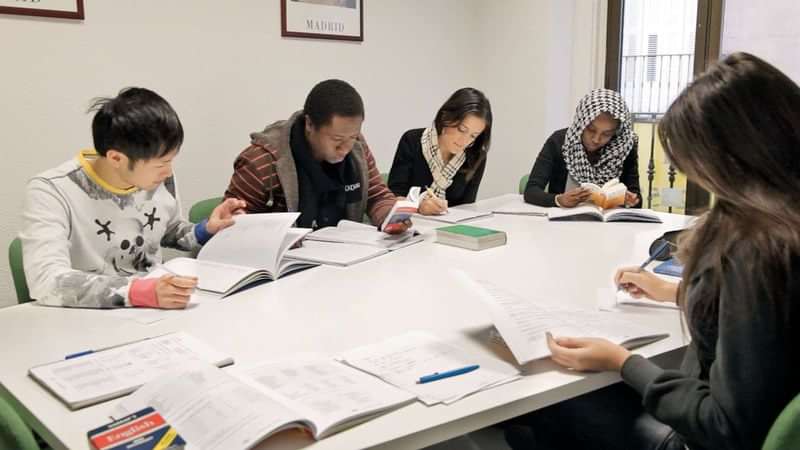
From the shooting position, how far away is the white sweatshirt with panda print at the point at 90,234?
144 centimetres

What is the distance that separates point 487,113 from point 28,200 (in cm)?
177

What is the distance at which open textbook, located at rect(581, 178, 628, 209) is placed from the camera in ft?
8.39

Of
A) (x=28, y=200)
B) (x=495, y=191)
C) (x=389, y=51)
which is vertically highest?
(x=389, y=51)

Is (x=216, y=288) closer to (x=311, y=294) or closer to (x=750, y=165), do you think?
(x=311, y=294)

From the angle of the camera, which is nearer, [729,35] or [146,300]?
[146,300]

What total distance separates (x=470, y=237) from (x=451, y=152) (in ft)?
3.09

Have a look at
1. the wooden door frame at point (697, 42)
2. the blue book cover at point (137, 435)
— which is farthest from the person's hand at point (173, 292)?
the wooden door frame at point (697, 42)

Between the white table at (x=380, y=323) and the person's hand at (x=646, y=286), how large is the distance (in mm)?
41

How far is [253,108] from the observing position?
3225 millimetres

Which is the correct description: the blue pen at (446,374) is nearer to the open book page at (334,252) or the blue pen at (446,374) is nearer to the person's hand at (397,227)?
the open book page at (334,252)

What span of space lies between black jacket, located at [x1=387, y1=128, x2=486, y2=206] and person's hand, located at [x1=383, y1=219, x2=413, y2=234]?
2.79ft

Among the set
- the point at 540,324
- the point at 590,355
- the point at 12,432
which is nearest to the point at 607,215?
the point at 540,324

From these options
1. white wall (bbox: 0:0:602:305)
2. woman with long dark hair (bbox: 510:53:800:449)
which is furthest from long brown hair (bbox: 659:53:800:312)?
white wall (bbox: 0:0:602:305)

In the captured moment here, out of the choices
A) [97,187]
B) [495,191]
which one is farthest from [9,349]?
[495,191]
